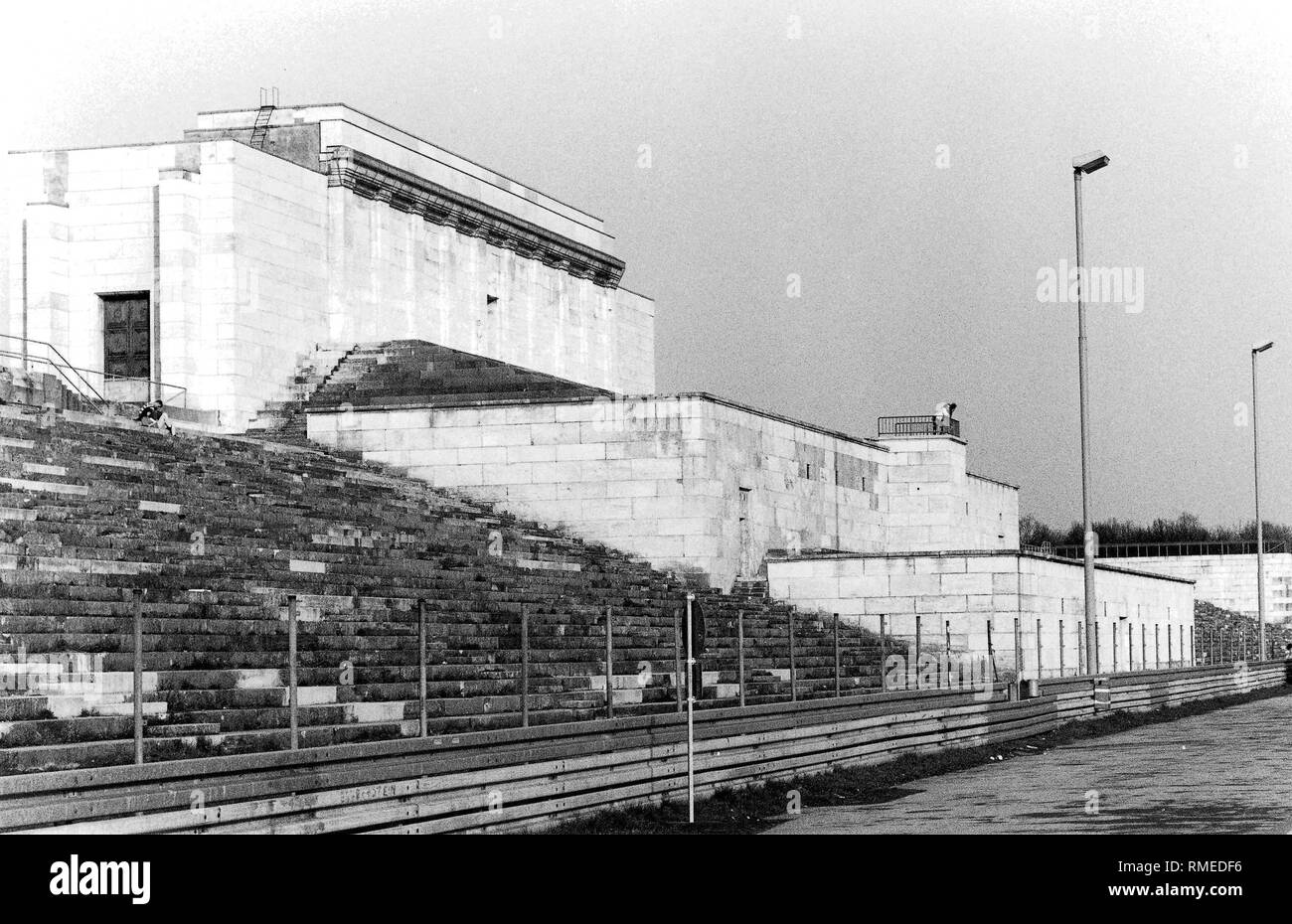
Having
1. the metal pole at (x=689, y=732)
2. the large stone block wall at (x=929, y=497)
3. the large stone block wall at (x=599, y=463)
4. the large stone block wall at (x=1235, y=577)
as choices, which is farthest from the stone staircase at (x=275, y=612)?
the large stone block wall at (x=1235, y=577)

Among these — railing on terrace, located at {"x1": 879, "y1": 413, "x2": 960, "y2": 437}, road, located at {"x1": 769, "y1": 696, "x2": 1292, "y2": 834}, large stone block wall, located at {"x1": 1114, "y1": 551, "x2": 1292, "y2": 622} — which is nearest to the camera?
road, located at {"x1": 769, "y1": 696, "x2": 1292, "y2": 834}

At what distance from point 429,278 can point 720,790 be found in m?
35.4

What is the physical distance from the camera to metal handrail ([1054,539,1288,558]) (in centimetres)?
10612

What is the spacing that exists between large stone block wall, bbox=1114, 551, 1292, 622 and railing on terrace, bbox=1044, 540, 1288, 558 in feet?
3.39

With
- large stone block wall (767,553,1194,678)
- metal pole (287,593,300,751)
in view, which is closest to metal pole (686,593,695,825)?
metal pole (287,593,300,751)

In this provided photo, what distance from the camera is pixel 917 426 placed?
63.7 m

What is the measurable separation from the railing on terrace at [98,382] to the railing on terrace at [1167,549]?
60.0 metres

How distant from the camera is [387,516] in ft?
106

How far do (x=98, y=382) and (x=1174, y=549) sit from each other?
96.6m

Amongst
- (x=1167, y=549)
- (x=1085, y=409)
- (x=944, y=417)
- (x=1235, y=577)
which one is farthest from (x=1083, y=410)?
(x=1167, y=549)

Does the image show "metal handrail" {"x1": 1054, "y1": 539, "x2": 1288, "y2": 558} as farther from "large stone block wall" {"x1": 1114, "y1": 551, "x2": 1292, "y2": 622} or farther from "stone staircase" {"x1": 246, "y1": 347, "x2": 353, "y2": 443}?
"stone staircase" {"x1": 246, "y1": 347, "x2": 353, "y2": 443}

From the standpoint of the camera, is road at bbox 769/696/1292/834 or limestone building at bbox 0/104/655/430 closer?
road at bbox 769/696/1292/834

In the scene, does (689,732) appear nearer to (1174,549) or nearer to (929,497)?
(929,497)
